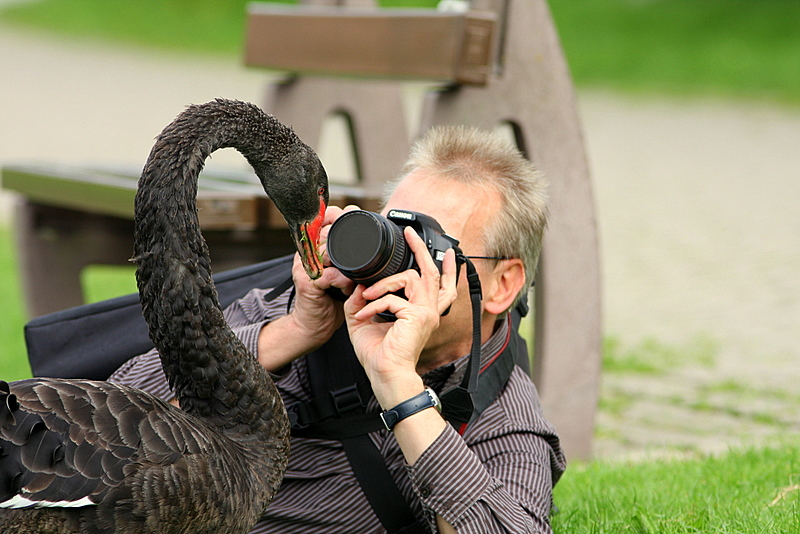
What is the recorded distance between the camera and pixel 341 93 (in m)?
5.22

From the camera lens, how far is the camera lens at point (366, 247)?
2104mm

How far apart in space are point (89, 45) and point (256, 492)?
1129 inches

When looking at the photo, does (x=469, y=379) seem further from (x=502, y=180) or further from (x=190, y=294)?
(x=190, y=294)

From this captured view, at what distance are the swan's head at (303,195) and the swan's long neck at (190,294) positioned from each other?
7.1 inches

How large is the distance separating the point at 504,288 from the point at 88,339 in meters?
1.24

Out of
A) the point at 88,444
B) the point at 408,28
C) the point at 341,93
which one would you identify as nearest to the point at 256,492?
the point at 88,444

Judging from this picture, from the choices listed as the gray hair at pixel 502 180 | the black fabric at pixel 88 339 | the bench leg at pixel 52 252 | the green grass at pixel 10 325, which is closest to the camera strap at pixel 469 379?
the gray hair at pixel 502 180

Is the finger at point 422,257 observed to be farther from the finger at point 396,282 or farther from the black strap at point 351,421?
the black strap at point 351,421

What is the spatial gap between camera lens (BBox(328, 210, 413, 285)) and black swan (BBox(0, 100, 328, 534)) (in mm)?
80

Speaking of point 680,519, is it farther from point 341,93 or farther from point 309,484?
point 341,93

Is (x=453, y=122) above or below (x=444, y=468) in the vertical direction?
above

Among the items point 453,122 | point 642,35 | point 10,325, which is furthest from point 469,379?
→ point 642,35

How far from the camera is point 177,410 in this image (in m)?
1.91

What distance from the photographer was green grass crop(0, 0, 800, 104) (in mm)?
21672
